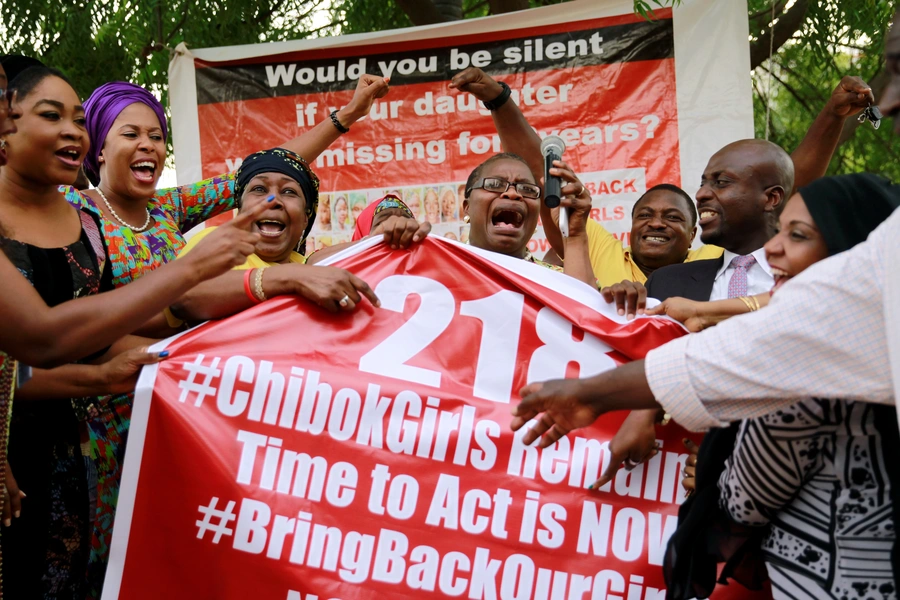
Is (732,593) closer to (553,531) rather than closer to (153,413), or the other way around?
(553,531)

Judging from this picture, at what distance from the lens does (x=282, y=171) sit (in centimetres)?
391

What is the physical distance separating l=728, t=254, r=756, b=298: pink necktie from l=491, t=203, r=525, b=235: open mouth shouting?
3.06 feet

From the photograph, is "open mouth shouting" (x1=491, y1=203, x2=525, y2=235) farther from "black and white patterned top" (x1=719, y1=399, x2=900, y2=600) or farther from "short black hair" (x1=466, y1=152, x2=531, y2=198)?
"black and white patterned top" (x1=719, y1=399, x2=900, y2=600)

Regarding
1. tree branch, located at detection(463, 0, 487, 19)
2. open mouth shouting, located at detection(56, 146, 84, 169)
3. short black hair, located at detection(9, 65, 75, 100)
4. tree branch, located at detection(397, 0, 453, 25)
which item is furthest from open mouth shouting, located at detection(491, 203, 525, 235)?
tree branch, located at detection(463, 0, 487, 19)

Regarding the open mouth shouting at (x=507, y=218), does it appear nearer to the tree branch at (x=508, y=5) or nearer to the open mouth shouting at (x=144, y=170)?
the open mouth shouting at (x=144, y=170)

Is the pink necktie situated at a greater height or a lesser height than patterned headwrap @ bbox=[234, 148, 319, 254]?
lesser

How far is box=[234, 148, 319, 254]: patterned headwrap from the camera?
154 inches

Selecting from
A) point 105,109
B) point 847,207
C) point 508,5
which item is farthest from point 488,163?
point 508,5

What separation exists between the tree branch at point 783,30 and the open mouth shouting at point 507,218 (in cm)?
346

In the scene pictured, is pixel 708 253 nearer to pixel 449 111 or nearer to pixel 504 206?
pixel 504 206

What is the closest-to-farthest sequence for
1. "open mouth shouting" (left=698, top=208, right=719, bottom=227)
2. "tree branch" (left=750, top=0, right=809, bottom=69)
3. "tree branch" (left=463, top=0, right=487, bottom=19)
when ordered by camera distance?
"open mouth shouting" (left=698, top=208, right=719, bottom=227), "tree branch" (left=750, top=0, right=809, bottom=69), "tree branch" (left=463, top=0, right=487, bottom=19)

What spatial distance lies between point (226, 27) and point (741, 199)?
4.20 m

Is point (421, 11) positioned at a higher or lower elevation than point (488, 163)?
higher

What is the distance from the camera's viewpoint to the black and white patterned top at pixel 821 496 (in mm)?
2047
